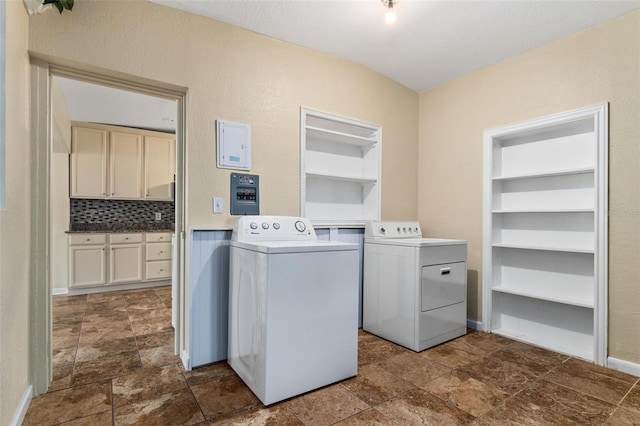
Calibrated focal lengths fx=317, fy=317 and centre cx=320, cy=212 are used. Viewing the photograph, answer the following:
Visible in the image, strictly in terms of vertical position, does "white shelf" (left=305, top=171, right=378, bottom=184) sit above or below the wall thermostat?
above

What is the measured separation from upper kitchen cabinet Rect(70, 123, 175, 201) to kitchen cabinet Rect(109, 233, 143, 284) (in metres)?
0.68

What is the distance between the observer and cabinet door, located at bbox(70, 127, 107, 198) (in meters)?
4.51

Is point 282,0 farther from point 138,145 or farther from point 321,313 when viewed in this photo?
point 138,145

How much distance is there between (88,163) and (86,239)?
1.11 metres

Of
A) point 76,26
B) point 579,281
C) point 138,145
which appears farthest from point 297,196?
point 138,145

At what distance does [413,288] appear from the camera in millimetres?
2492

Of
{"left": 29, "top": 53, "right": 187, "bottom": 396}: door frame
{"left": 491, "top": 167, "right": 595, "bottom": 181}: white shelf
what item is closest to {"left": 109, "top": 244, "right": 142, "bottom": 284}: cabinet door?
{"left": 29, "top": 53, "right": 187, "bottom": 396}: door frame

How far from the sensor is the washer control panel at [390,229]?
2971mm

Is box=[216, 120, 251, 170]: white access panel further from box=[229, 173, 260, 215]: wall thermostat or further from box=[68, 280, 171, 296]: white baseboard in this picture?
box=[68, 280, 171, 296]: white baseboard

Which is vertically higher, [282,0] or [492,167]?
[282,0]

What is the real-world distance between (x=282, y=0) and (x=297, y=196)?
1.41m

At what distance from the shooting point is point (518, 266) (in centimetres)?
291

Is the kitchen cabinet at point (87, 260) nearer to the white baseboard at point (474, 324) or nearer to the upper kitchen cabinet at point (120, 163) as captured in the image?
the upper kitchen cabinet at point (120, 163)

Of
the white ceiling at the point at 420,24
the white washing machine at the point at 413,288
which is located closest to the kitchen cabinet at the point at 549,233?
the white washing machine at the point at 413,288
